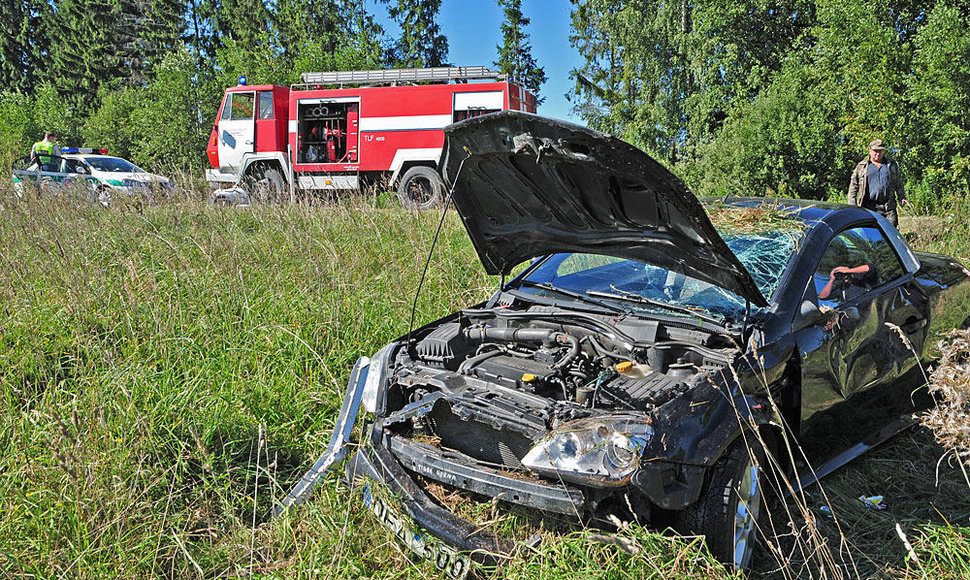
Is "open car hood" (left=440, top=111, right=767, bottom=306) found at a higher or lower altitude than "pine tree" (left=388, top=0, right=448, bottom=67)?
lower

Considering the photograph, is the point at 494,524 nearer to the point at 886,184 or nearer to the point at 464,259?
the point at 464,259

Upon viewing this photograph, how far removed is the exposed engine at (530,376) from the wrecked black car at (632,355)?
0.01m

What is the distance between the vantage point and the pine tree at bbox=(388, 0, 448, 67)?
29797mm

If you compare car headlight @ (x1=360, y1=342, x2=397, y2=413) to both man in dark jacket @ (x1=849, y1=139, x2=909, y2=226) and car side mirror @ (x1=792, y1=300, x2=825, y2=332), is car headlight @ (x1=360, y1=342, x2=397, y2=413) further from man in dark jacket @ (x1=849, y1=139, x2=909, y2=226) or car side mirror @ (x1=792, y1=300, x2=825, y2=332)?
man in dark jacket @ (x1=849, y1=139, x2=909, y2=226)

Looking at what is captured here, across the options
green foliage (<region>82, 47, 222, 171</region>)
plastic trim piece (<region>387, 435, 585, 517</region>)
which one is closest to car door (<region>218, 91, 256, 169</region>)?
green foliage (<region>82, 47, 222, 171</region>)

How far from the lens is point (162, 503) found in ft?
9.53

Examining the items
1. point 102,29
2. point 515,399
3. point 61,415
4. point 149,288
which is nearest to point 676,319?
point 515,399

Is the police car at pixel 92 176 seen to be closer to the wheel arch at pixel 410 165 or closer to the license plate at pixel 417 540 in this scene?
the wheel arch at pixel 410 165

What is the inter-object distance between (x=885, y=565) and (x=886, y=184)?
6.60 meters

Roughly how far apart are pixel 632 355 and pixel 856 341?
118cm

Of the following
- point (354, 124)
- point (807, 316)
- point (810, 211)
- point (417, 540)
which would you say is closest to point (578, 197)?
point (807, 316)

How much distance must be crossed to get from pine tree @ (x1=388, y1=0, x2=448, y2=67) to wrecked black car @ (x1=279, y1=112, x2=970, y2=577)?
2800 cm

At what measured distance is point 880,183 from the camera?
25.7ft

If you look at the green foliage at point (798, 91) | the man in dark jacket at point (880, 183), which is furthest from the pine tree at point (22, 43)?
the man in dark jacket at point (880, 183)
